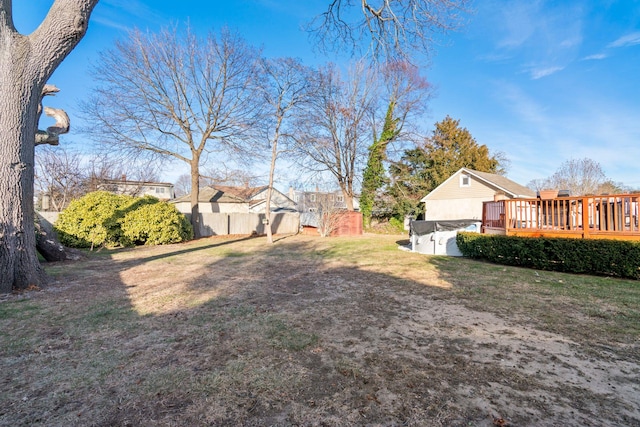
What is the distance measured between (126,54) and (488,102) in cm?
1751

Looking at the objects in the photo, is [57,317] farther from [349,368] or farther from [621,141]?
[621,141]

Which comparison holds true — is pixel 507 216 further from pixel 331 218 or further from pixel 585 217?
pixel 331 218

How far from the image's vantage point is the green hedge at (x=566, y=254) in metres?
6.03

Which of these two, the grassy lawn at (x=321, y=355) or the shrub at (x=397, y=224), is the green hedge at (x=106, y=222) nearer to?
the grassy lawn at (x=321, y=355)

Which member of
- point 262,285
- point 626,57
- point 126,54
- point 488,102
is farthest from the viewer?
point 488,102

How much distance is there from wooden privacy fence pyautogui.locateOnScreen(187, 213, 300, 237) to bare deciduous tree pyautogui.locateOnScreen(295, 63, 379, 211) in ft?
14.7

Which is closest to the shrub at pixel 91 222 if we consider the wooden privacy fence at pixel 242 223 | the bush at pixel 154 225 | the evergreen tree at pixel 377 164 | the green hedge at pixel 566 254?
the bush at pixel 154 225

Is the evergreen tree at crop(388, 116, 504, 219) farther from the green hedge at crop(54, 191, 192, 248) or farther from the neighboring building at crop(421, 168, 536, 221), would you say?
the green hedge at crop(54, 191, 192, 248)

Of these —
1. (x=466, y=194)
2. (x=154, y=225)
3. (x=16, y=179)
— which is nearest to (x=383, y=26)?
(x=16, y=179)

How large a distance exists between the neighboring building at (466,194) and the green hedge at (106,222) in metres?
16.1

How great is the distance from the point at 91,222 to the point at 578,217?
1584cm

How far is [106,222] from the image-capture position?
38.9 ft

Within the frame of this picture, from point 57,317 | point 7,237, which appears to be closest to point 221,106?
point 7,237

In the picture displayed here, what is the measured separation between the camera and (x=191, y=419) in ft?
6.03
